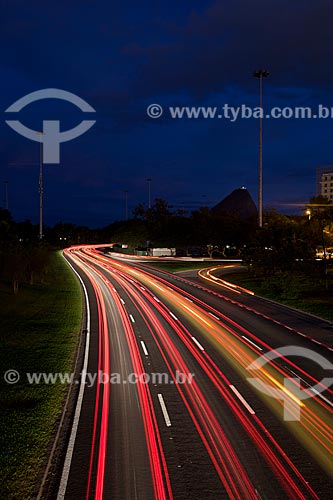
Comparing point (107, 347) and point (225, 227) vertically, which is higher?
point (225, 227)

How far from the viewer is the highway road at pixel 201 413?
10.1 meters

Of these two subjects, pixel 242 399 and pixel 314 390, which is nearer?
pixel 242 399

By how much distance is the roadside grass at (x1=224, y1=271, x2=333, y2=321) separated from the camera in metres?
32.6

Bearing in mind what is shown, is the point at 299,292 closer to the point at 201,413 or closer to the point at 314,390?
the point at 314,390

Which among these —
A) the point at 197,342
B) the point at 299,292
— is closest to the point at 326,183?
the point at 299,292

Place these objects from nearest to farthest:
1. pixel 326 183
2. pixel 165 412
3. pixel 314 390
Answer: pixel 165 412 < pixel 314 390 < pixel 326 183

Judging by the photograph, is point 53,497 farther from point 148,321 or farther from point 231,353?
point 148,321

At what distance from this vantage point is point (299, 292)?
3969cm

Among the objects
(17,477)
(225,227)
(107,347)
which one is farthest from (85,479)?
(225,227)

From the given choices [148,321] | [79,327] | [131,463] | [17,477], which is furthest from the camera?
[148,321]

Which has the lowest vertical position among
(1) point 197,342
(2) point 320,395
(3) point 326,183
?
(2) point 320,395

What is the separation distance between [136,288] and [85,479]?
3313cm

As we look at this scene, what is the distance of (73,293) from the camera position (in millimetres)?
40281

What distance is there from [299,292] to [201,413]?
2851 cm
